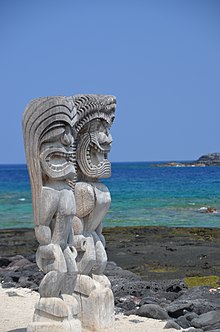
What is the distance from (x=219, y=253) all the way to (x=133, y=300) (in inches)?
337

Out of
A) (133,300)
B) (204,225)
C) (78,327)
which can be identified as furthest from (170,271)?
(204,225)

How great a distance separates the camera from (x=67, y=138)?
8.53 m

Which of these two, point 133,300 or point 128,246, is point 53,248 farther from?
point 128,246

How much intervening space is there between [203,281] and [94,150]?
6629 millimetres

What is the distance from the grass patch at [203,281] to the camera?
48.4 ft

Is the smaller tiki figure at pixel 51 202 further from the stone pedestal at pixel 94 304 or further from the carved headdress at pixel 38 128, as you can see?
the stone pedestal at pixel 94 304

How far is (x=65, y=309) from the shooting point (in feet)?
27.2

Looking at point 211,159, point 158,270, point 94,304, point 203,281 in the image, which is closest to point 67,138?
point 94,304

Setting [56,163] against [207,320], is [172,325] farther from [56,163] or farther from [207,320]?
[56,163]

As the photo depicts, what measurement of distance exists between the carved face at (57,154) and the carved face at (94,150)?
0.92 m

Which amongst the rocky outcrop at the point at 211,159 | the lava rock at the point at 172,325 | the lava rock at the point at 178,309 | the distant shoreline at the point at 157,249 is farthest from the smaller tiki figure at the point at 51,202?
the rocky outcrop at the point at 211,159

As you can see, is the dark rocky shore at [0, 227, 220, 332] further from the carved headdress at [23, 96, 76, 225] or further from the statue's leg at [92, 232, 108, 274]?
the carved headdress at [23, 96, 76, 225]

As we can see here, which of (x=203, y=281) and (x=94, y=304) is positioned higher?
(x=94, y=304)

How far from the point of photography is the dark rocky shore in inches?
425
